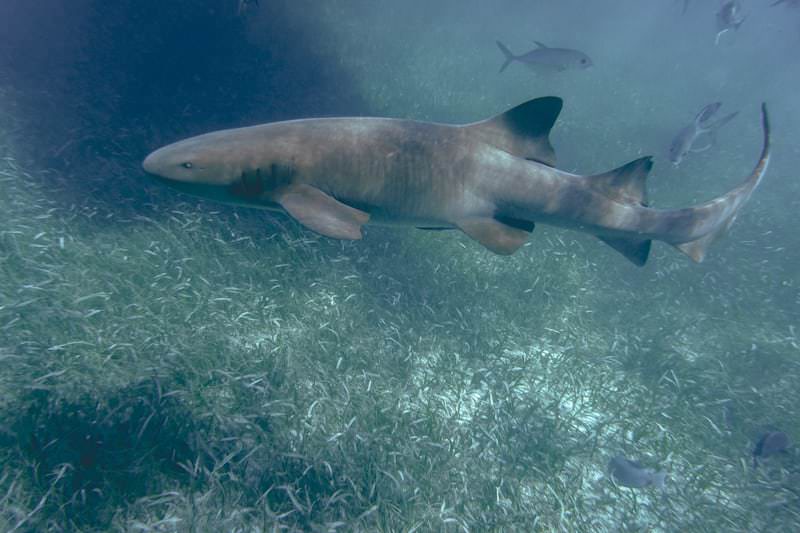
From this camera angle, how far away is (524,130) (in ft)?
14.6

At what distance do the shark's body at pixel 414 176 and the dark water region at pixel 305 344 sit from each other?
235 cm

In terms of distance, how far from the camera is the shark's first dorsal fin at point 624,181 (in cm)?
469

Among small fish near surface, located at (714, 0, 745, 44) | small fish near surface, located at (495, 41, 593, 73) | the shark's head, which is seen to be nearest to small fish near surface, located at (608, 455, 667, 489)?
the shark's head

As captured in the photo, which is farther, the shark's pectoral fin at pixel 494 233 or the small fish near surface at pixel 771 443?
the small fish near surface at pixel 771 443

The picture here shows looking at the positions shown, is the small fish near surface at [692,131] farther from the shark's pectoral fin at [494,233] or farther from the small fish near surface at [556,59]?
the shark's pectoral fin at [494,233]

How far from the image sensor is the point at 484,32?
29672mm

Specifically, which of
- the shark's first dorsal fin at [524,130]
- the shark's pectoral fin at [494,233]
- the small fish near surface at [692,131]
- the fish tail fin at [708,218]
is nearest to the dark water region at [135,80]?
the shark's pectoral fin at [494,233]

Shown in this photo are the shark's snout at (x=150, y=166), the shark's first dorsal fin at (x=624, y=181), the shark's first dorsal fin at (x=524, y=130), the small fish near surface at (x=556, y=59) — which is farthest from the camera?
the small fish near surface at (x=556, y=59)

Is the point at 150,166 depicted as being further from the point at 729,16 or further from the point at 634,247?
the point at 729,16

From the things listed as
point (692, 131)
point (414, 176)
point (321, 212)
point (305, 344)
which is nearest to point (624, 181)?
point (414, 176)

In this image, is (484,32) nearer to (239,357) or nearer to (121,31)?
(121,31)

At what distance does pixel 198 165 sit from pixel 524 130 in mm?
3537

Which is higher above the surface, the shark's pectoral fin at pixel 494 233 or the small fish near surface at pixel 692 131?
the small fish near surface at pixel 692 131

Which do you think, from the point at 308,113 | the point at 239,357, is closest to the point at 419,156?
the point at 239,357
